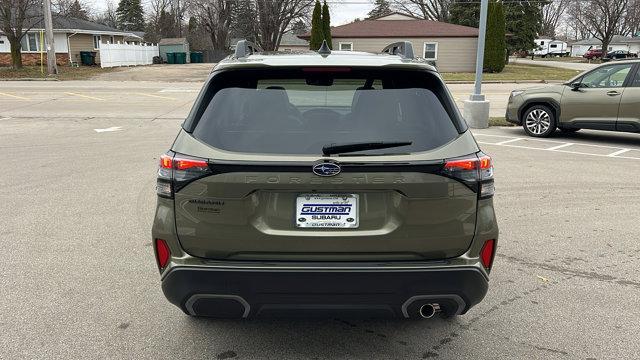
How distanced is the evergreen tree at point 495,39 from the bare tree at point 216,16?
35.3 meters

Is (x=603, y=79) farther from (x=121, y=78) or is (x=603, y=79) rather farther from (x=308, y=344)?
(x=121, y=78)

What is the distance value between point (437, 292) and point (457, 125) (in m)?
0.94

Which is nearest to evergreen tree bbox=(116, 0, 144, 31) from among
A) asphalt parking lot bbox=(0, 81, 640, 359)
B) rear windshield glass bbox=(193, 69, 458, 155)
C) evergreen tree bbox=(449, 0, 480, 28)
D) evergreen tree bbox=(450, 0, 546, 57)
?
evergreen tree bbox=(449, 0, 480, 28)

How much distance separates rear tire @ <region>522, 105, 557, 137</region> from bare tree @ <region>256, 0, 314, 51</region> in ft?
154

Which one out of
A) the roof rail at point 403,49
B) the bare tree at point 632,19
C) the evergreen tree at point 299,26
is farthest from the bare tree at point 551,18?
the roof rail at point 403,49

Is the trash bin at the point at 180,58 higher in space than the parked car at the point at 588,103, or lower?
higher

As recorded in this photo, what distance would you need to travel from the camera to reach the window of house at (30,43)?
143 feet

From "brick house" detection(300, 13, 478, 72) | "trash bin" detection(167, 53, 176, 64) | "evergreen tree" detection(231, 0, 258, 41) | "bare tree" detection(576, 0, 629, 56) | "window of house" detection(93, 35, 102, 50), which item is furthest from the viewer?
"bare tree" detection(576, 0, 629, 56)

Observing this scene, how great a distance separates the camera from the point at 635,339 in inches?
139

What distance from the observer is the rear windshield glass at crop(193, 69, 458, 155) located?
2918 millimetres

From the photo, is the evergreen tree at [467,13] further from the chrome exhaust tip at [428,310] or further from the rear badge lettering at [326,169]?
the rear badge lettering at [326,169]

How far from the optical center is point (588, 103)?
1118 centimetres

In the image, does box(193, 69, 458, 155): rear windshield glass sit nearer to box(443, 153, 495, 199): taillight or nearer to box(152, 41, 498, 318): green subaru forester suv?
box(152, 41, 498, 318): green subaru forester suv

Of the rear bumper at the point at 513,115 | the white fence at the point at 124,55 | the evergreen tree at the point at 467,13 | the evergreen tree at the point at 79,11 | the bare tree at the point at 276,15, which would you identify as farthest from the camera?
the evergreen tree at the point at 79,11
